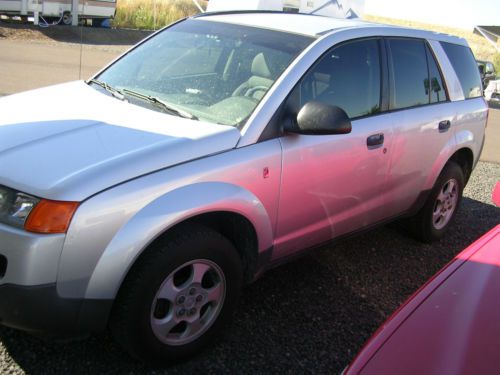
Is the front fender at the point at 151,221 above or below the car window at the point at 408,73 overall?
below

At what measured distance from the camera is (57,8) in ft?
64.5

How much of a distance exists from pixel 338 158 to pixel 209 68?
39.6 inches

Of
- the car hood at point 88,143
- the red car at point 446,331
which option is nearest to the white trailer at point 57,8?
the car hood at point 88,143

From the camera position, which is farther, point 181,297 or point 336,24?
point 336,24

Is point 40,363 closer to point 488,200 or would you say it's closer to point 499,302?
point 499,302

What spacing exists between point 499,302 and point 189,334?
1530 mm

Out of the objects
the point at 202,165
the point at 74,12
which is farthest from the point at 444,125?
the point at 74,12

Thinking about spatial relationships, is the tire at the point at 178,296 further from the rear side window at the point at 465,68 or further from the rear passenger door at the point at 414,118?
the rear side window at the point at 465,68

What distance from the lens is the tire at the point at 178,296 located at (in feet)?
8.23

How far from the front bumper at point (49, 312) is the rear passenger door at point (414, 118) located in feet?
7.63

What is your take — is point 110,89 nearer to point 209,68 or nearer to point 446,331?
point 209,68

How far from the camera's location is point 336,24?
378cm

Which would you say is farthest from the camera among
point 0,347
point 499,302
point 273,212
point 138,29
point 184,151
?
point 138,29

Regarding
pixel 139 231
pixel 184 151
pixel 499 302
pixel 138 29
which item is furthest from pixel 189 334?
pixel 138 29
